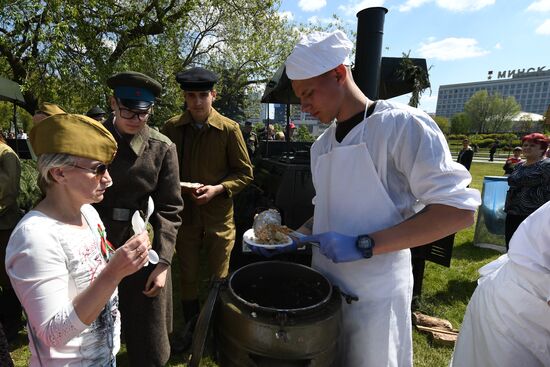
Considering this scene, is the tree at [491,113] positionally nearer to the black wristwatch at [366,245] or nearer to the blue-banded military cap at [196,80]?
the blue-banded military cap at [196,80]

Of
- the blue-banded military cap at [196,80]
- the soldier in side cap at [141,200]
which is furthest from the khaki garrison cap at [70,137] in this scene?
the blue-banded military cap at [196,80]

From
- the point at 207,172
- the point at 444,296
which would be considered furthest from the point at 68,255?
the point at 444,296

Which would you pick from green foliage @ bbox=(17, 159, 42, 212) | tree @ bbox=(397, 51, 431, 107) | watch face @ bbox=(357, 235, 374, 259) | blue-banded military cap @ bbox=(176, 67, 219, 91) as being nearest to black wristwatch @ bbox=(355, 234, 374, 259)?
watch face @ bbox=(357, 235, 374, 259)

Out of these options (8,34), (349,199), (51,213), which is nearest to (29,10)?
(8,34)

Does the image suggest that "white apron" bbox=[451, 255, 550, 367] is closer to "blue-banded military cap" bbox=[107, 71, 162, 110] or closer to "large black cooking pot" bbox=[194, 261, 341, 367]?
"large black cooking pot" bbox=[194, 261, 341, 367]

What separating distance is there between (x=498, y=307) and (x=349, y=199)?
3.55 ft

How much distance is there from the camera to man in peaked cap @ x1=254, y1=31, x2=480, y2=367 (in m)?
1.20

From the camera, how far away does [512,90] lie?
104 m

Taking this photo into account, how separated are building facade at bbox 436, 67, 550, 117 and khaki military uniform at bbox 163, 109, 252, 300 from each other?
115 meters

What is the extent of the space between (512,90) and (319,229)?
13049 centimetres

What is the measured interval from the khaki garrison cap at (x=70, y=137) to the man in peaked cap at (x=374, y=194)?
81cm

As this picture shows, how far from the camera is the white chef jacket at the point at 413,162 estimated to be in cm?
118

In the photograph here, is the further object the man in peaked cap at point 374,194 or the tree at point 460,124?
the tree at point 460,124

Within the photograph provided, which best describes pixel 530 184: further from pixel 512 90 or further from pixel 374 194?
pixel 512 90
